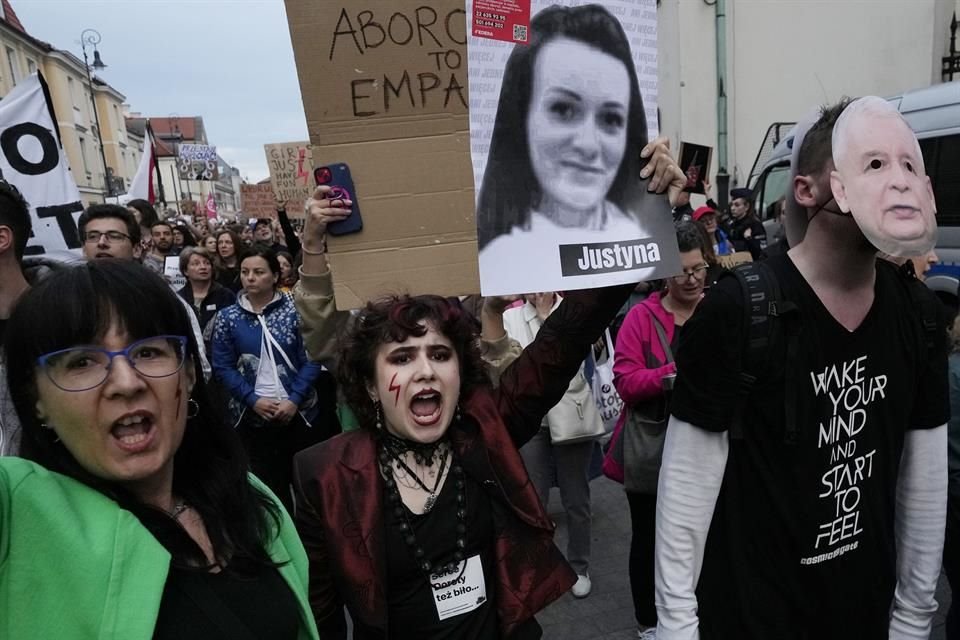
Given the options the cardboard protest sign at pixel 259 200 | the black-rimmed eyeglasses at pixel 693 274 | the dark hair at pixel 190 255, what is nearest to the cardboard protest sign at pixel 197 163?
the cardboard protest sign at pixel 259 200

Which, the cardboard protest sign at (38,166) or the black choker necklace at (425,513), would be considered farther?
the cardboard protest sign at (38,166)

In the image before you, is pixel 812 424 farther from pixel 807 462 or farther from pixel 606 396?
pixel 606 396

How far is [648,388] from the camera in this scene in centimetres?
285

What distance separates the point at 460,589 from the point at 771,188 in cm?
929

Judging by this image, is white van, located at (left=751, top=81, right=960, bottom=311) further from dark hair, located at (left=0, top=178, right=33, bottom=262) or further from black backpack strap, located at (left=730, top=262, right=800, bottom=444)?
dark hair, located at (left=0, top=178, right=33, bottom=262)

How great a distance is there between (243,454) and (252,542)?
0.70 ft

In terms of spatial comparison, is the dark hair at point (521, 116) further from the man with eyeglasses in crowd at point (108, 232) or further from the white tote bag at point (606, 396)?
the man with eyeglasses in crowd at point (108, 232)

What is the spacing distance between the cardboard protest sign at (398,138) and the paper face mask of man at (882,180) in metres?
0.86

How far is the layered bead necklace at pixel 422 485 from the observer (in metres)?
1.66

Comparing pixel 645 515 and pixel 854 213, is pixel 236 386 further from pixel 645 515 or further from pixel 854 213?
pixel 854 213

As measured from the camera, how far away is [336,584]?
167cm

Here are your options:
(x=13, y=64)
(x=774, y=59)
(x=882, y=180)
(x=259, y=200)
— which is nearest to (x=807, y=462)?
(x=882, y=180)

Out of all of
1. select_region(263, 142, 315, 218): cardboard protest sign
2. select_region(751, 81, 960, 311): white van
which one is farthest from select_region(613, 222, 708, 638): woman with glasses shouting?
select_region(263, 142, 315, 218): cardboard protest sign

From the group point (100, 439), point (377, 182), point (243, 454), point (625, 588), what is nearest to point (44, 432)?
point (100, 439)
